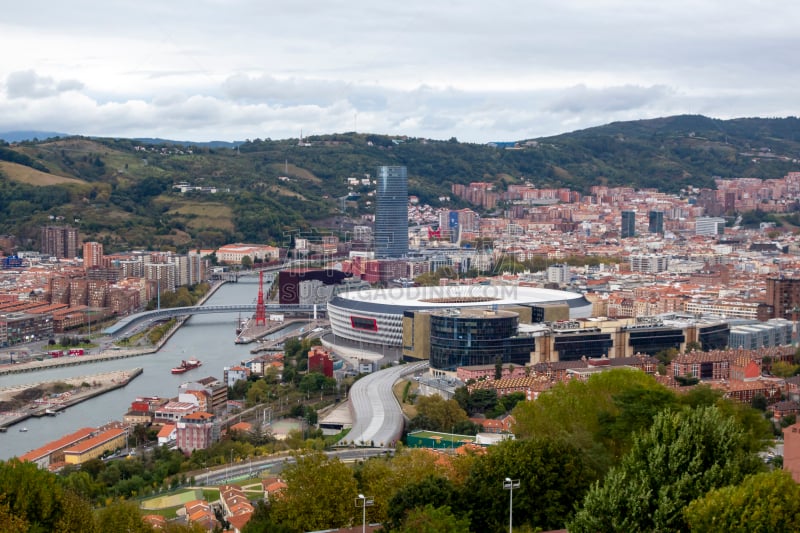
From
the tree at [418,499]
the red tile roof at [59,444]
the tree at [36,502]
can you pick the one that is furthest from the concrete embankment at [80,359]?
the tree at [418,499]

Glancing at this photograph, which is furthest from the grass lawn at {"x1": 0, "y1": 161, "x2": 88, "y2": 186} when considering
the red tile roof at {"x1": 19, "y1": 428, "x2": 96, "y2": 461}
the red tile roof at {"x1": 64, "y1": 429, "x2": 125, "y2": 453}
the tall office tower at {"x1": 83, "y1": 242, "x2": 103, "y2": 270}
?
the red tile roof at {"x1": 64, "y1": 429, "x2": 125, "y2": 453}

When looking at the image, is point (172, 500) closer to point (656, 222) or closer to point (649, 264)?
point (649, 264)

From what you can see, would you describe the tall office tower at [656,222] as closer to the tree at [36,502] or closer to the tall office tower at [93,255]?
the tall office tower at [93,255]

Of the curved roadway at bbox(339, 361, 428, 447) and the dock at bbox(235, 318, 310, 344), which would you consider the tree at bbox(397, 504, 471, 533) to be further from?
the dock at bbox(235, 318, 310, 344)

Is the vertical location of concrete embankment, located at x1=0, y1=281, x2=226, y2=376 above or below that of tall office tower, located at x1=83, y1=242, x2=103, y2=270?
below

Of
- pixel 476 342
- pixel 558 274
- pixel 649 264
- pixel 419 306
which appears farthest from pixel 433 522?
pixel 649 264
